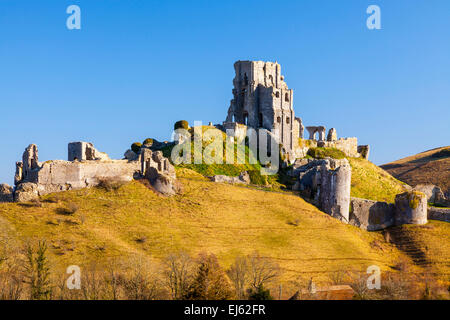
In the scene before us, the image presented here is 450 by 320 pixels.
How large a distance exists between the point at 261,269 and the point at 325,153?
164 ft

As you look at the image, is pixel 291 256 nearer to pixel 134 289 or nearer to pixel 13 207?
pixel 134 289

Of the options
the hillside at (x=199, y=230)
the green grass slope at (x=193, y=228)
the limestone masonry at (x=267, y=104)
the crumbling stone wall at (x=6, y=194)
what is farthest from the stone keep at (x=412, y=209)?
→ the crumbling stone wall at (x=6, y=194)

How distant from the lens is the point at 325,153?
89.6 metres

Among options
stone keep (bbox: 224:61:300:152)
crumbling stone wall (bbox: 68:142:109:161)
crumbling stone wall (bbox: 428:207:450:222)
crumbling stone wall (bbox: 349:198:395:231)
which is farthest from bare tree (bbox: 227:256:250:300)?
stone keep (bbox: 224:61:300:152)

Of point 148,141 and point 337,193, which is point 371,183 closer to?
point 337,193

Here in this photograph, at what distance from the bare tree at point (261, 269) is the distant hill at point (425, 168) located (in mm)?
61680

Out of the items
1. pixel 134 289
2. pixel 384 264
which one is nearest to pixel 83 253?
pixel 134 289

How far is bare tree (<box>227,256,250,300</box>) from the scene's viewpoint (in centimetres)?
3672

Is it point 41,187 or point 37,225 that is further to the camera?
point 41,187

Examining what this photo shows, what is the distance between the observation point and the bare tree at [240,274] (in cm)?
3672

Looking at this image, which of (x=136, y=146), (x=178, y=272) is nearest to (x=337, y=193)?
(x=178, y=272)

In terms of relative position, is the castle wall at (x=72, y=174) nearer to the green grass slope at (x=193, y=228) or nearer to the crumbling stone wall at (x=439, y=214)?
the green grass slope at (x=193, y=228)

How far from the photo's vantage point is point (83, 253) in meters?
42.2
